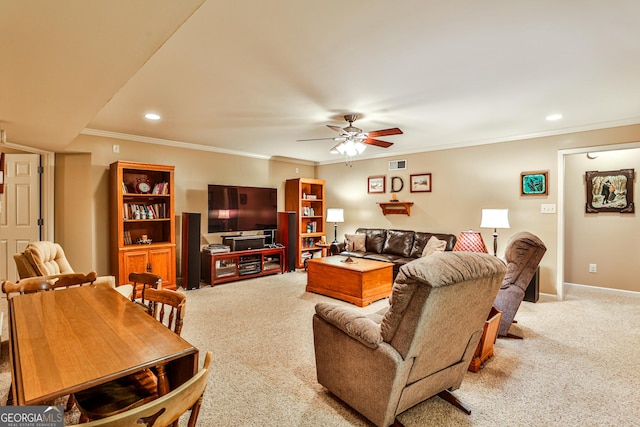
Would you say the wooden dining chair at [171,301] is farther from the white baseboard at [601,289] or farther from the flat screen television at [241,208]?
the white baseboard at [601,289]

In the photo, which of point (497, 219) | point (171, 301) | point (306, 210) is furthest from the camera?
point (306, 210)

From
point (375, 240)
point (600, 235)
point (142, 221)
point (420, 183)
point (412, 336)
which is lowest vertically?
point (412, 336)

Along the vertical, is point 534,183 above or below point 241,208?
above

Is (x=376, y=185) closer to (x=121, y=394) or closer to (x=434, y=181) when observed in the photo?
(x=434, y=181)

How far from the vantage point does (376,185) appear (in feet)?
21.5

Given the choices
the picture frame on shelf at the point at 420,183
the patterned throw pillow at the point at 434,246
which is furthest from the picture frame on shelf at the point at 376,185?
the patterned throw pillow at the point at 434,246

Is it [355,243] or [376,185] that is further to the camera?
[376,185]

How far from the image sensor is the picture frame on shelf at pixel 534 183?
181 inches

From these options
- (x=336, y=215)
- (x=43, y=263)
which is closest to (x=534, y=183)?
(x=336, y=215)

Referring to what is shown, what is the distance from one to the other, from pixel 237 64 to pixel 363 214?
470 cm

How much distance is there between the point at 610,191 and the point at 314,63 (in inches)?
198

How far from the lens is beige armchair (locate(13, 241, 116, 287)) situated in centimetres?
→ 297

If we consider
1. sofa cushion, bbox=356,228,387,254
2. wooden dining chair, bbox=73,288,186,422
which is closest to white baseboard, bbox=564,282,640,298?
sofa cushion, bbox=356,228,387,254

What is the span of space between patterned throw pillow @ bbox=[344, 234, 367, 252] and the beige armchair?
3834 mm
